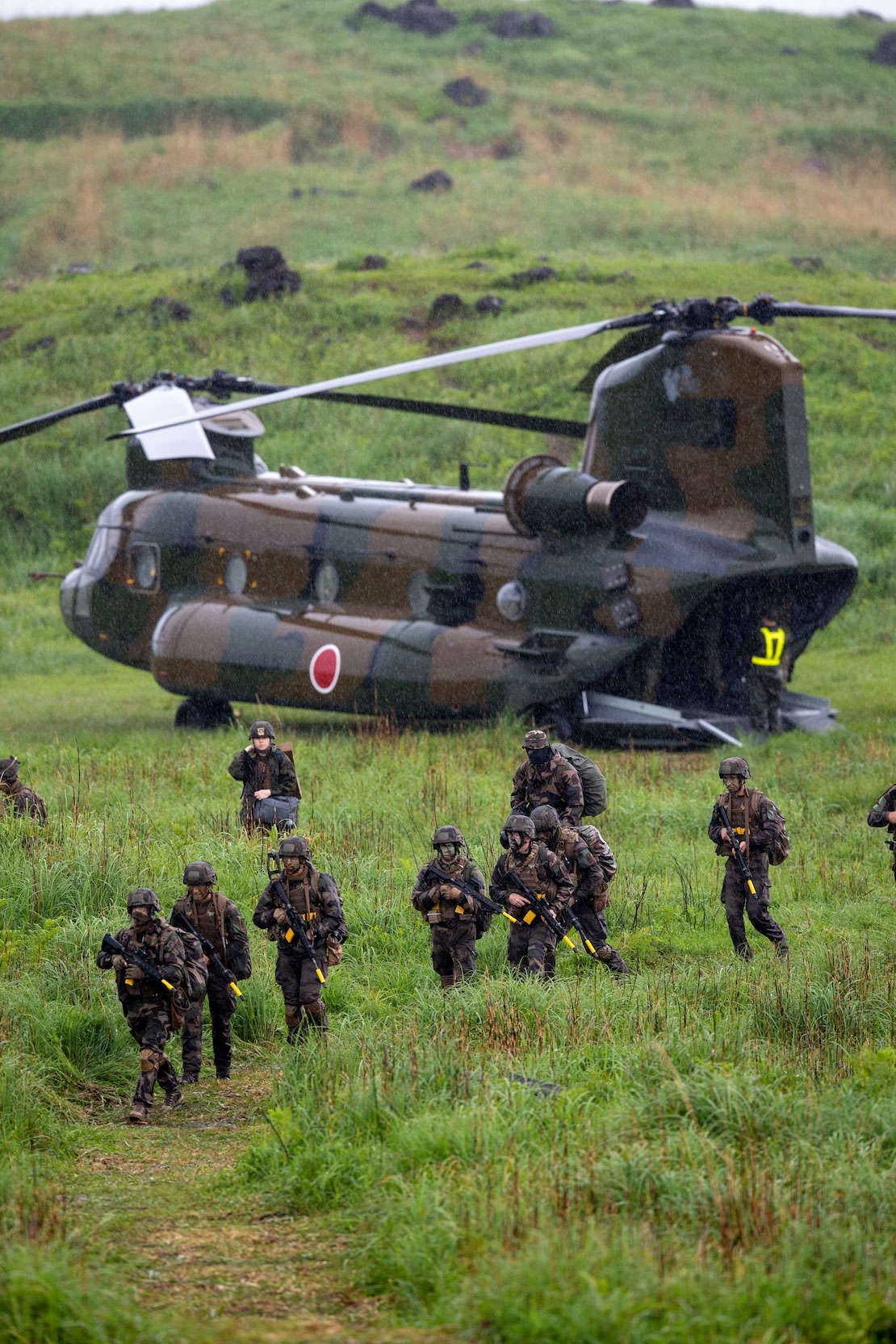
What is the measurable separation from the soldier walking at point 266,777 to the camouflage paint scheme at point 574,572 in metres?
4.27

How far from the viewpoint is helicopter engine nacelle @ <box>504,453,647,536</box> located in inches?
621

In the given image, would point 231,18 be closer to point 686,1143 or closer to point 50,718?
point 50,718

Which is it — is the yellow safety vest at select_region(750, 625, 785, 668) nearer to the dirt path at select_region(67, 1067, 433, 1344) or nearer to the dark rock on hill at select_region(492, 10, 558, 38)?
the dirt path at select_region(67, 1067, 433, 1344)

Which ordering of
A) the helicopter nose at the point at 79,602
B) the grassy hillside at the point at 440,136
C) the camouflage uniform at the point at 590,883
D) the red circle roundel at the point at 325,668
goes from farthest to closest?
the grassy hillside at the point at 440,136, the helicopter nose at the point at 79,602, the red circle roundel at the point at 325,668, the camouflage uniform at the point at 590,883

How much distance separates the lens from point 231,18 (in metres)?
66.3


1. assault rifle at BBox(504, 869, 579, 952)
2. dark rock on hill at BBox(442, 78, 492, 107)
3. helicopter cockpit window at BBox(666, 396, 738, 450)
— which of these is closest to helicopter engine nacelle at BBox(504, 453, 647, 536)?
helicopter cockpit window at BBox(666, 396, 738, 450)

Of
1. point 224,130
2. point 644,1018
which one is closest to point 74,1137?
point 644,1018

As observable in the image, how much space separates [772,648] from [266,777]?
6.10 meters

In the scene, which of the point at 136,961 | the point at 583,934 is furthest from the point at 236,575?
the point at 136,961

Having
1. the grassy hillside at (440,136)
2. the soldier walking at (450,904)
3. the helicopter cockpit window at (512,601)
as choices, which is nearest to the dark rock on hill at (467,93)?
the grassy hillside at (440,136)

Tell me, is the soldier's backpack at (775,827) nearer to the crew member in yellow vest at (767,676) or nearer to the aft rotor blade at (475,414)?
the crew member in yellow vest at (767,676)

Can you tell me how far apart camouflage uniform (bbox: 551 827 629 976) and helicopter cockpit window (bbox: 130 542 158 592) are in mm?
10463

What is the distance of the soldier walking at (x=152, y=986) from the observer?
7.96m

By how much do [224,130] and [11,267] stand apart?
1219 centimetres
